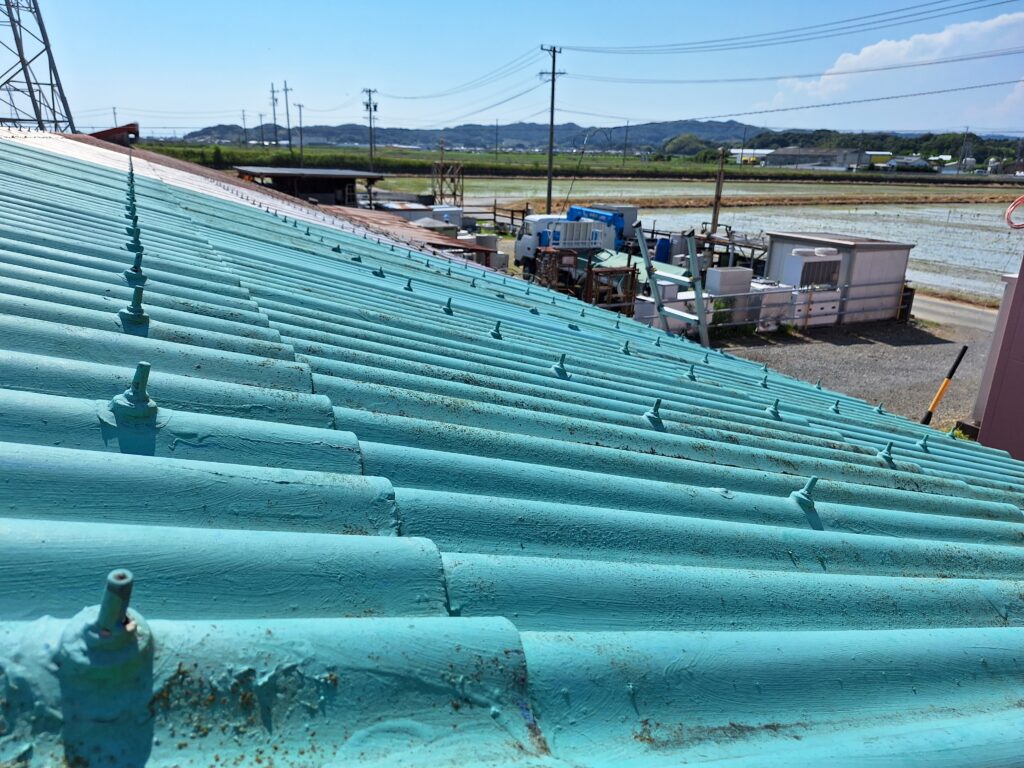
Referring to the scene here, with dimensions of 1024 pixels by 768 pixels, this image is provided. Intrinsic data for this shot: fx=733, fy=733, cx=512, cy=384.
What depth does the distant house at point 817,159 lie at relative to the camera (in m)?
157

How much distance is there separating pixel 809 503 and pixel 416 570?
234cm

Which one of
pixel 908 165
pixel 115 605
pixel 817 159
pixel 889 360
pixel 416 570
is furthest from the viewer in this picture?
pixel 817 159

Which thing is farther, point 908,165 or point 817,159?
point 817,159

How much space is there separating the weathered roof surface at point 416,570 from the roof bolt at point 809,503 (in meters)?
0.01

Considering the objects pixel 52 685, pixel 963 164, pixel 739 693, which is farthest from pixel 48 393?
pixel 963 164

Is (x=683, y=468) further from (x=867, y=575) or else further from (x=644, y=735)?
(x=644, y=735)

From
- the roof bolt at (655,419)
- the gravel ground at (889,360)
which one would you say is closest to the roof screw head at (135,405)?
the roof bolt at (655,419)

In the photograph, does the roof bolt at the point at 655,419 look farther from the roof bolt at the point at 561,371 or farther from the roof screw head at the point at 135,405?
the roof screw head at the point at 135,405

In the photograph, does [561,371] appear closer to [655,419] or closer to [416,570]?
[655,419]

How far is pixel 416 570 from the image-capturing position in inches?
69.8

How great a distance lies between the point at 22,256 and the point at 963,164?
154 meters

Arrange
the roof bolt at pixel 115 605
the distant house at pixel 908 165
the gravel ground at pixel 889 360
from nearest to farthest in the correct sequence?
the roof bolt at pixel 115 605 → the gravel ground at pixel 889 360 → the distant house at pixel 908 165

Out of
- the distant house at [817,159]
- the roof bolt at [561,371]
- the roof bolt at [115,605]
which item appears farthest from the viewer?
the distant house at [817,159]

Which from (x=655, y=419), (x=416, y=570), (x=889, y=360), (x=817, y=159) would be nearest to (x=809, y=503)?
(x=655, y=419)
